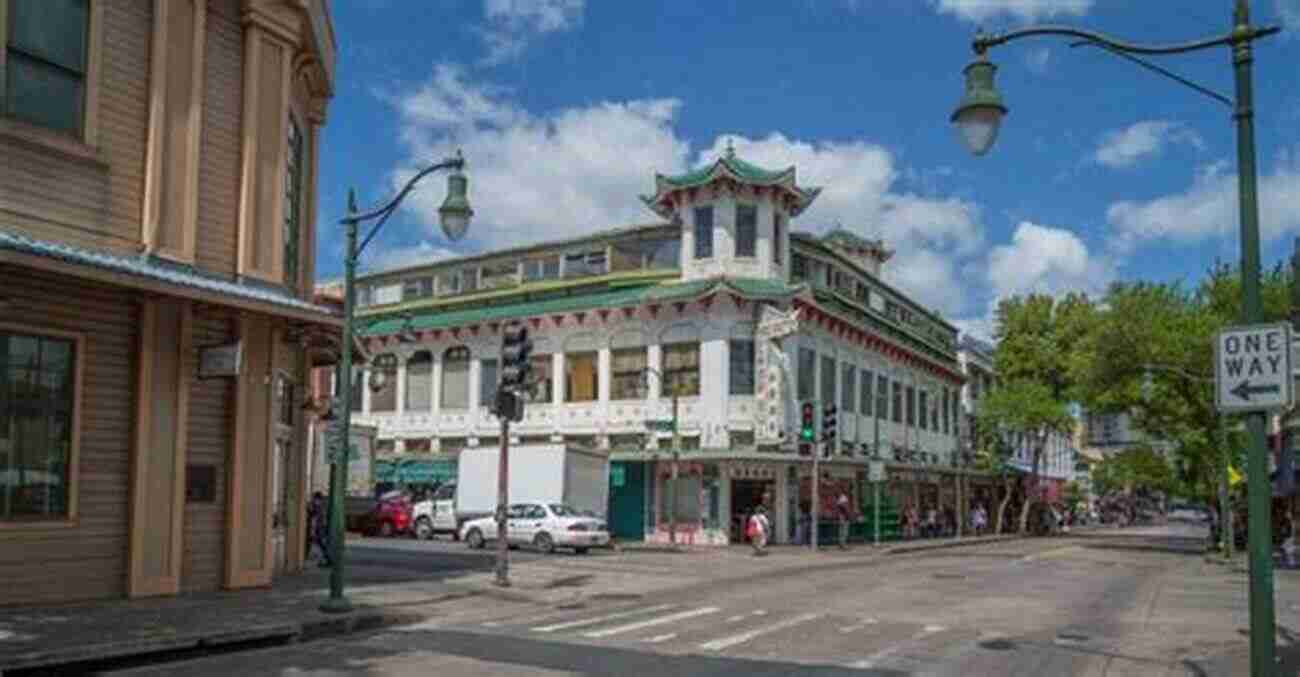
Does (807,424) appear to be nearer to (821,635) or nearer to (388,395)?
(821,635)

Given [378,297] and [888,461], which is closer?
[888,461]

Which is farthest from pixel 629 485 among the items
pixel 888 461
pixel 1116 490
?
pixel 1116 490

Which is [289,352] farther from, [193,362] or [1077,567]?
[1077,567]

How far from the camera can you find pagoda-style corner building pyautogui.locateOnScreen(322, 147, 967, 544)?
140 feet

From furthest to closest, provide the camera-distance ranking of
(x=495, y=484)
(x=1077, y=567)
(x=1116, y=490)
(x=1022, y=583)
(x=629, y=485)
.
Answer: (x=1116, y=490) < (x=629, y=485) < (x=495, y=484) < (x=1077, y=567) < (x=1022, y=583)

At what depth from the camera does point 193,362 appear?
57.0 ft

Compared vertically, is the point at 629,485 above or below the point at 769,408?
below

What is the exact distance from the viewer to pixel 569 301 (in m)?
46.7

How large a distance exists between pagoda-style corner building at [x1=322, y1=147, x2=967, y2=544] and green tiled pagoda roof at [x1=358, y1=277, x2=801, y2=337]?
0.08 m

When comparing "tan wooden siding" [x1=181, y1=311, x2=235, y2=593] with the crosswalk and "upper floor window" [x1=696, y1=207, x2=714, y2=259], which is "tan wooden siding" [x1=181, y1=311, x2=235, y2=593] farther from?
"upper floor window" [x1=696, y1=207, x2=714, y2=259]

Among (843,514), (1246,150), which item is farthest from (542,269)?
(1246,150)

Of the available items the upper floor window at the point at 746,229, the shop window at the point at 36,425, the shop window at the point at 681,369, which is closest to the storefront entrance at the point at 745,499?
the shop window at the point at 681,369

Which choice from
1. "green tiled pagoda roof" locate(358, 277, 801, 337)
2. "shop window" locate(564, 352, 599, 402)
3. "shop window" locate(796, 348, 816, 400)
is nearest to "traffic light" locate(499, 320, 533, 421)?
"green tiled pagoda roof" locate(358, 277, 801, 337)

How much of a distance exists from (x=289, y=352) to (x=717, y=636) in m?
9.77
